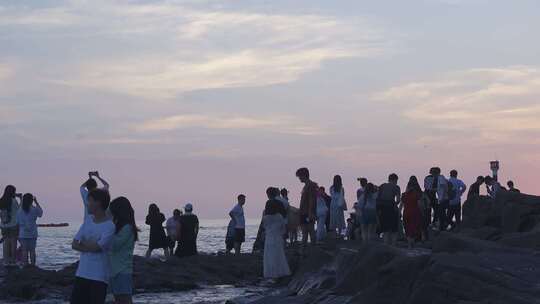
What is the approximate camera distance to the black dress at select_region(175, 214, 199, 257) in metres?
25.3

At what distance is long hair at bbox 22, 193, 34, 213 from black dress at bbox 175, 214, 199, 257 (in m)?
4.67

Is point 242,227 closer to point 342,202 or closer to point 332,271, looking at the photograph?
point 342,202

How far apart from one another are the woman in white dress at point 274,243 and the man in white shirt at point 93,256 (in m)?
9.56

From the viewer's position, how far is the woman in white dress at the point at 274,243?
63.6 ft

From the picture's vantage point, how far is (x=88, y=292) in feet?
31.5

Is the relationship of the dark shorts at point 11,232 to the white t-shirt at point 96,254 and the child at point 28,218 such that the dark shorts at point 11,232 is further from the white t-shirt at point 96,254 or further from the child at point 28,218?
the white t-shirt at point 96,254

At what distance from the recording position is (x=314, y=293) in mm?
15023

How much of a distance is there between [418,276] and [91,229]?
143 inches

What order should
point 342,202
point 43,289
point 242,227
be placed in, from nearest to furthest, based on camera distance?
point 43,289 < point 342,202 < point 242,227

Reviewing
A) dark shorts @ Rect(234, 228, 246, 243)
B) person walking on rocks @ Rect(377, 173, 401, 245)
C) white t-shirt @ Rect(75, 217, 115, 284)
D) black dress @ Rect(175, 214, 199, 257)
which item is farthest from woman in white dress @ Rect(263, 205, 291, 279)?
white t-shirt @ Rect(75, 217, 115, 284)

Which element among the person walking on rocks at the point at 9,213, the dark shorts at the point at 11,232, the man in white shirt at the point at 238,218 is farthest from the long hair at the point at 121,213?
the man in white shirt at the point at 238,218

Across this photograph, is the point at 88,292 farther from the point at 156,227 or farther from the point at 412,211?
the point at 156,227

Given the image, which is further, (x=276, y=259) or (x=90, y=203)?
(x=276, y=259)

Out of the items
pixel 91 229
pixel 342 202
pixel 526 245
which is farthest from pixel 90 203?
pixel 342 202
